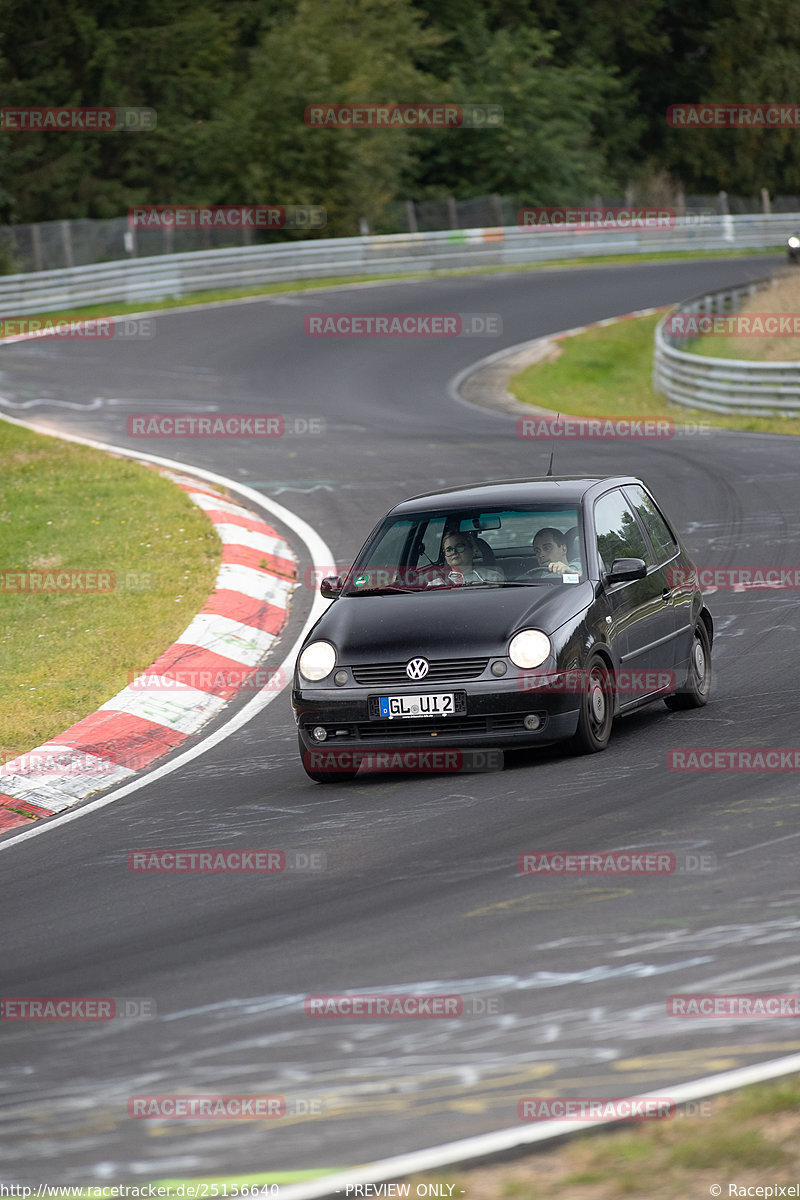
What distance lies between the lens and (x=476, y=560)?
32.0 ft

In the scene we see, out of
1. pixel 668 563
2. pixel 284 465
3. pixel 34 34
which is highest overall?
pixel 34 34

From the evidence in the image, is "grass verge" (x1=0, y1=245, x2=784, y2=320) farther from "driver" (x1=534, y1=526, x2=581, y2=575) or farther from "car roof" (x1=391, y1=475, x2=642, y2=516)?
"driver" (x1=534, y1=526, x2=581, y2=575)

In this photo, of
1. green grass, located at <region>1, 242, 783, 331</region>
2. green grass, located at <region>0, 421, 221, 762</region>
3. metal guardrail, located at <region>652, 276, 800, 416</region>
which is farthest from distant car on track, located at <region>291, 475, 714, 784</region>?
green grass, located at <region>1, 242, 783, 331</region>

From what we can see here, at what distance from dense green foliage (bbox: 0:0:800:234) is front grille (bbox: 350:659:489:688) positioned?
44672 mm

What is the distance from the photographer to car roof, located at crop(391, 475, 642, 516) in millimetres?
10039

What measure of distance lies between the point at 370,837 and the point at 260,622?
5923mm

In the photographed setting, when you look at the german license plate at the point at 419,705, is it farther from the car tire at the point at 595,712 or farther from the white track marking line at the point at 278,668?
the white track marking line at the point at 278,668

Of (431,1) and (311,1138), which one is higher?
(431,1)

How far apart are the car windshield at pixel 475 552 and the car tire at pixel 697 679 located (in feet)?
3.98

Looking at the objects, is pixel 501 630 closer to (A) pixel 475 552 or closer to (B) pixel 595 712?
(B) pixel 595 712

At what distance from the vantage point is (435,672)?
8.87 meters

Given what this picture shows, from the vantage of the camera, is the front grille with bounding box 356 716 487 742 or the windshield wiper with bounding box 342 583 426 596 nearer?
the front grille with bounding box 356 716 487 742

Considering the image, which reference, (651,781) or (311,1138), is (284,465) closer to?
(651,781)

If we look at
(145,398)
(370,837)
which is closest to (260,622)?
(370,837)
